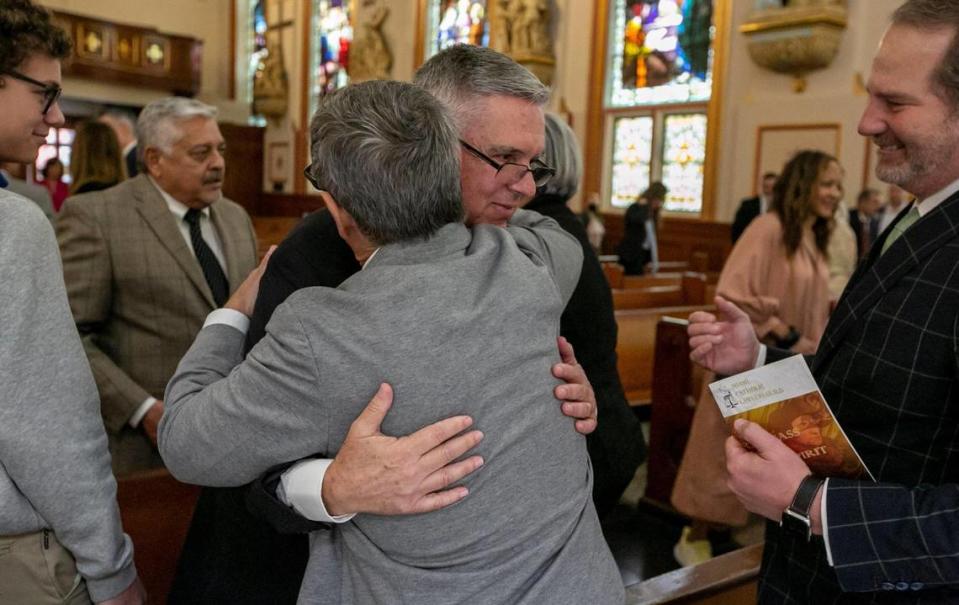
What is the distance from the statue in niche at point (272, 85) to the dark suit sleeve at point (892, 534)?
1622cm

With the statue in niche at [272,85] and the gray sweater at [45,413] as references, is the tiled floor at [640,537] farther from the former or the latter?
the statue in niche at [272,85]

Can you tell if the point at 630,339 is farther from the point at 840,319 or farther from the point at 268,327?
the point at 268,327

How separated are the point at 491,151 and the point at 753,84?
8.31 m

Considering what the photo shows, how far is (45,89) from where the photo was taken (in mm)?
1431

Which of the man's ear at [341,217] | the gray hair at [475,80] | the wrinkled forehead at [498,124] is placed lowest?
the man's ear at [341,217]

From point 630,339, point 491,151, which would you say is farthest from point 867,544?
point 630,339

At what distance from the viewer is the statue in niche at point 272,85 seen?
16.3 meters

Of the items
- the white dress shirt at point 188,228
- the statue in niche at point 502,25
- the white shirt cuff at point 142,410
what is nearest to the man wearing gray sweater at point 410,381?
the white shirt cuff at point 142,410

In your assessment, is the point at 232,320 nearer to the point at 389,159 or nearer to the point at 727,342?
the point at 389,159

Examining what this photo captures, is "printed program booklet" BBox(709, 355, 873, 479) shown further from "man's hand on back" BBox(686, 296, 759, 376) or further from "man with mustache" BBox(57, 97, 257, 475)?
"man with mustache" BBox(57, 97, 257, 475)

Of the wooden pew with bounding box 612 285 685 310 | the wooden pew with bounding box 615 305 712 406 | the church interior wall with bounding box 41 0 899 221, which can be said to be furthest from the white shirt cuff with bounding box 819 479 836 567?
the church interior wall with bounding box 41 0 899 221

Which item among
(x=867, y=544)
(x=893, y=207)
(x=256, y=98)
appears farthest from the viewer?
(x=256, y=98)

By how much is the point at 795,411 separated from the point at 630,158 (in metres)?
9.67

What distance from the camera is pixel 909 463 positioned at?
132 centimetres
